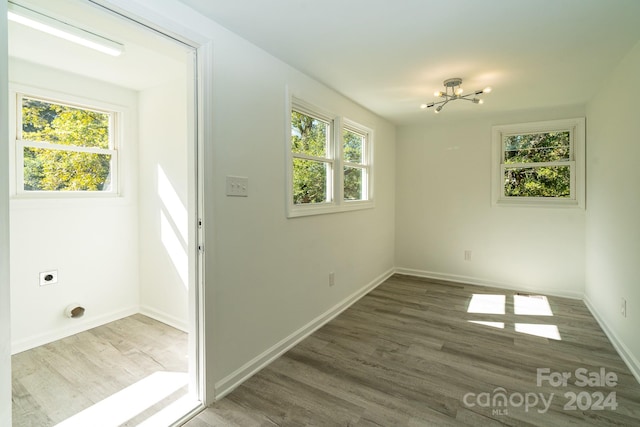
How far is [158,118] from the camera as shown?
314 centimetres

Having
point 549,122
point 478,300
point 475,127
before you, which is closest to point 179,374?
point 478,300

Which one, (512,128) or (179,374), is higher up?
(512,128)

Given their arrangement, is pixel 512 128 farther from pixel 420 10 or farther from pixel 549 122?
pixel 420 10

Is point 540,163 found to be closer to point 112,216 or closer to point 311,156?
point 311,156

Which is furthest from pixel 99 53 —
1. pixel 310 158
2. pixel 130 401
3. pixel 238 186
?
pixel 130 401

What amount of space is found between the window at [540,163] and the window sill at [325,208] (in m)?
1.87

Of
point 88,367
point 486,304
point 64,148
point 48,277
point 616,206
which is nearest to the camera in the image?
point 88,367

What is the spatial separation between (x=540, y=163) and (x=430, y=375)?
10.6ft

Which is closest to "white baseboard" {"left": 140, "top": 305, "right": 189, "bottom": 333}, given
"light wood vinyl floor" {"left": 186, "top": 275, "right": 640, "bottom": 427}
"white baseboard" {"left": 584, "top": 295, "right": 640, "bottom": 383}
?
"light wood vinyl floor" {"left": 186, "top": 275, "right": 640, "bottom": 427}

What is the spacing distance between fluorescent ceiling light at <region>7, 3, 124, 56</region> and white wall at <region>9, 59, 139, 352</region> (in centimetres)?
89

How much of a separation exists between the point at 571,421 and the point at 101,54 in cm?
401

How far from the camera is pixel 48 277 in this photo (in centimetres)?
274

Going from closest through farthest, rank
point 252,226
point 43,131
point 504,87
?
point 252,226 < point 43,131 < point 504,87

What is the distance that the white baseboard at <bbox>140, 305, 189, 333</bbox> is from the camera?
300 centimetres
